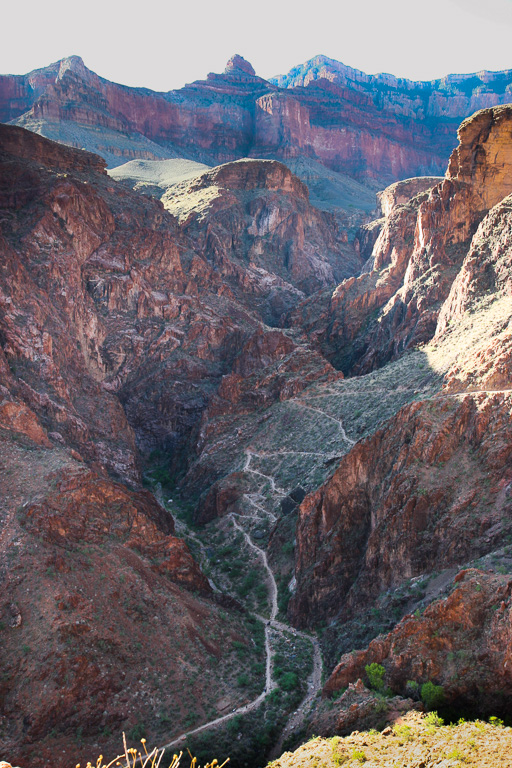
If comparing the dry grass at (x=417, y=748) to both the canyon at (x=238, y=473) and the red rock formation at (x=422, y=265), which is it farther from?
the red rock formation at (x=422, y=265)

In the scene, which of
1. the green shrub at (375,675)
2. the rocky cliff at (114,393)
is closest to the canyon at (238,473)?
the rocky cliff at (114,393)

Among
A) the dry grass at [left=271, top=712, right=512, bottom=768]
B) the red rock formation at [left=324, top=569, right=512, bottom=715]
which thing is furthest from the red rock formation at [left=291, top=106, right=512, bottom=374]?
the dry grass at [left=271, top=712, right=512, bottom=768]

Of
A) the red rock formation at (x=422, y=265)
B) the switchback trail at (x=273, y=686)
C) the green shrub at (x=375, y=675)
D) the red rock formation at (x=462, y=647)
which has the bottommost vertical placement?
the switchback trail at (x=273, y=686)

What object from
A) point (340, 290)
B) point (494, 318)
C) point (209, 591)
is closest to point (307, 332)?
point (340, 290)

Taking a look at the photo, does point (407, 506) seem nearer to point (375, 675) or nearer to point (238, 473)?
point (375, 675)

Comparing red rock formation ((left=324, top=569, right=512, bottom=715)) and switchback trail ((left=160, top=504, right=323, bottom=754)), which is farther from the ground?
red rock formation ((left=324, top=569, right=512, bottom=715))

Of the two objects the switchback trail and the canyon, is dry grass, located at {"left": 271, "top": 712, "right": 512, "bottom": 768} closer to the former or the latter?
the canyon
